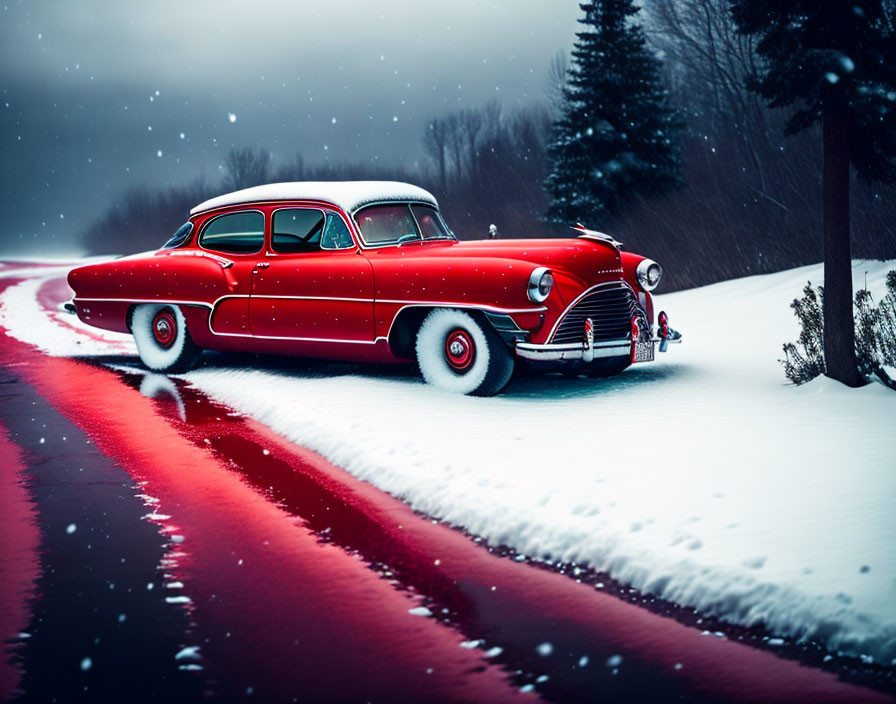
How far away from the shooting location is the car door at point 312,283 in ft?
27.8

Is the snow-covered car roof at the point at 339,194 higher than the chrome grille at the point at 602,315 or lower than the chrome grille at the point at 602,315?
higher

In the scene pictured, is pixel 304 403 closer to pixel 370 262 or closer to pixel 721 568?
pixel 370 262

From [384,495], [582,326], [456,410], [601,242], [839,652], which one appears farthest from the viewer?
[601,242]

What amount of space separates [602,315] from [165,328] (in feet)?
15.3

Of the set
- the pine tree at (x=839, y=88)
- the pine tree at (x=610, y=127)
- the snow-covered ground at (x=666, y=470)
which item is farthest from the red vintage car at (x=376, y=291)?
the pine tree at (x=610, y=127)

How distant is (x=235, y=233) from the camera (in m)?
9.70

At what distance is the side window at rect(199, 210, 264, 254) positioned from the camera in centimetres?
948

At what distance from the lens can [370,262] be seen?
8.47 m

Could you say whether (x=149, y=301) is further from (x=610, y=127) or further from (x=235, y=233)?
(x=610, y=127)

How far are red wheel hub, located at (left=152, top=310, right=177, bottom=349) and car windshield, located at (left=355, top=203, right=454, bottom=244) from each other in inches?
99.1

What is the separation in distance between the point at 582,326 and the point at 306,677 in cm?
507

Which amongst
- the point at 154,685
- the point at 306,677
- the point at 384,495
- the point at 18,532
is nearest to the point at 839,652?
the point at 306,677

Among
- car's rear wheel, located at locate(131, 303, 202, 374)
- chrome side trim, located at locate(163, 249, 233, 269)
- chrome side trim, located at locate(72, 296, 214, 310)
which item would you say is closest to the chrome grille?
chrome side trim, located at locate(163, 249, 233, 269)

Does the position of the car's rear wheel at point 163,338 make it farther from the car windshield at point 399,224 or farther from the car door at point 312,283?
the car windshield at point 399,224
